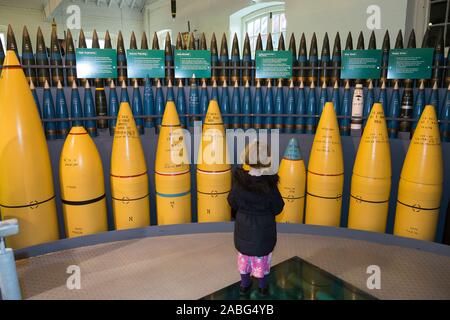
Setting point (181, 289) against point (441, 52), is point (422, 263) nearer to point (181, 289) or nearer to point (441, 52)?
point (181, 289)

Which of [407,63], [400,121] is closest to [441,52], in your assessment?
[407,63]

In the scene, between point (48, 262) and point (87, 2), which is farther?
point (87, 2)

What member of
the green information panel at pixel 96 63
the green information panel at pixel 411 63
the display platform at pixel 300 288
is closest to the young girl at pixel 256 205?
the display platform at pixel 300 288

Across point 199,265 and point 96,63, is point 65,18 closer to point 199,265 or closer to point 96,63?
point 96,63

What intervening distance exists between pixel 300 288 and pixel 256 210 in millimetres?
406

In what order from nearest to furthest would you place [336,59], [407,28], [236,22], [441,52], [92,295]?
1. [92,295]
2. [441,52]
3. [336,59]
4. [407,28]
5. [236,22]

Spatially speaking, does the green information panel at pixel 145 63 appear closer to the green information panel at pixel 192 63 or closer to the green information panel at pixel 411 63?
the green information panel at pixel 192 63

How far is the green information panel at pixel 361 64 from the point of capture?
2.47m

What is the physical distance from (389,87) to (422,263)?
1.50 meters

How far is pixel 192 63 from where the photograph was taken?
2.51 m

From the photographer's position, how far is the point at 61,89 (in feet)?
7.45

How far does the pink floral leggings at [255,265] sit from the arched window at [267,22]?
4547 mm

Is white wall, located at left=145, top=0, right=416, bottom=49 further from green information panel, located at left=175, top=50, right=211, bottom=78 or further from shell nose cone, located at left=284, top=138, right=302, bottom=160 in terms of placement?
shell nose cone, located at left=284, top=138, right=302, bottom=160

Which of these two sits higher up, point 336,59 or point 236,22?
point 236,22
